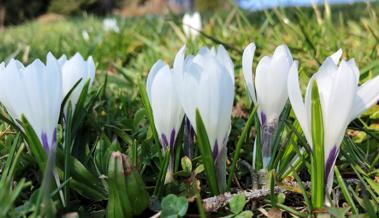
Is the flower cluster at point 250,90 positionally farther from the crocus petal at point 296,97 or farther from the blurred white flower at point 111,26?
the blurred white flower at point 111,26

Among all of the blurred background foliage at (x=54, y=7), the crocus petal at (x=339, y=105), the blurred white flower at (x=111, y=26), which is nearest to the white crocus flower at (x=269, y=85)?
the crocus petal at (x=339, y=105)

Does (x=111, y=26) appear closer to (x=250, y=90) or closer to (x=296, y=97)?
(x=250, y=90)

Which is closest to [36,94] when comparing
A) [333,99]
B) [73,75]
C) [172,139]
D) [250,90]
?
[73,75]

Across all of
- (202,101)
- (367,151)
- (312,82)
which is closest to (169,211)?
(202,101)

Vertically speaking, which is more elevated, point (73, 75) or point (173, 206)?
point (73, 75)

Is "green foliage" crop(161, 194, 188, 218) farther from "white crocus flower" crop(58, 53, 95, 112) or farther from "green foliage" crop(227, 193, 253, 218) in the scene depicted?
"white crocus flower" crop(58, 53, 95, 112)
